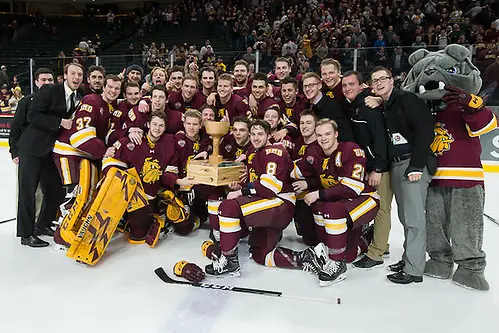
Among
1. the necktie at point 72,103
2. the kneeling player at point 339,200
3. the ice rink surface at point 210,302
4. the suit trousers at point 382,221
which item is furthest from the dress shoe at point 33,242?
the suit trousers at point 382,221

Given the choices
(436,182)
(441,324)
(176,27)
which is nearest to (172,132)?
(436,182)

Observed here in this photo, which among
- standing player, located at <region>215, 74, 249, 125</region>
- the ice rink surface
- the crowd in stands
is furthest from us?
the crowd in stands

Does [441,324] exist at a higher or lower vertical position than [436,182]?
lower

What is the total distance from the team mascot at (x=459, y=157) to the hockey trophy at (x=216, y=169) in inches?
48.7

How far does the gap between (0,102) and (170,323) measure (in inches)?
343

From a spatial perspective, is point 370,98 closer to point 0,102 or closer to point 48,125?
point 48,125

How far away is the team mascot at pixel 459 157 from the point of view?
2668mm

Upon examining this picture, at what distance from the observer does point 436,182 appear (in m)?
2.77

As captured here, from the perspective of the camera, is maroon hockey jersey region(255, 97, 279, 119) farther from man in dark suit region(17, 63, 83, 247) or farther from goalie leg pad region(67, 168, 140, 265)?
man in dark suit region(17, 63, 83, 247)

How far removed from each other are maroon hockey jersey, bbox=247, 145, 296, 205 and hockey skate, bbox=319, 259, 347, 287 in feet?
1.48

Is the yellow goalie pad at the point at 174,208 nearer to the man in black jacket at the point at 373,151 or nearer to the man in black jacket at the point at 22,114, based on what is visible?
the man in black jacket at the point at 22,114

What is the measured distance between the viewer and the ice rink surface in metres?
2.27

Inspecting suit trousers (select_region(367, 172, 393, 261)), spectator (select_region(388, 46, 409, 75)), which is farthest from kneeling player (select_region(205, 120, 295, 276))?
spectator (select_region(388, 46, 409, 75))

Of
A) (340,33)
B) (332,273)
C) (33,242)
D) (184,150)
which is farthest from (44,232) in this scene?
(340,33)
